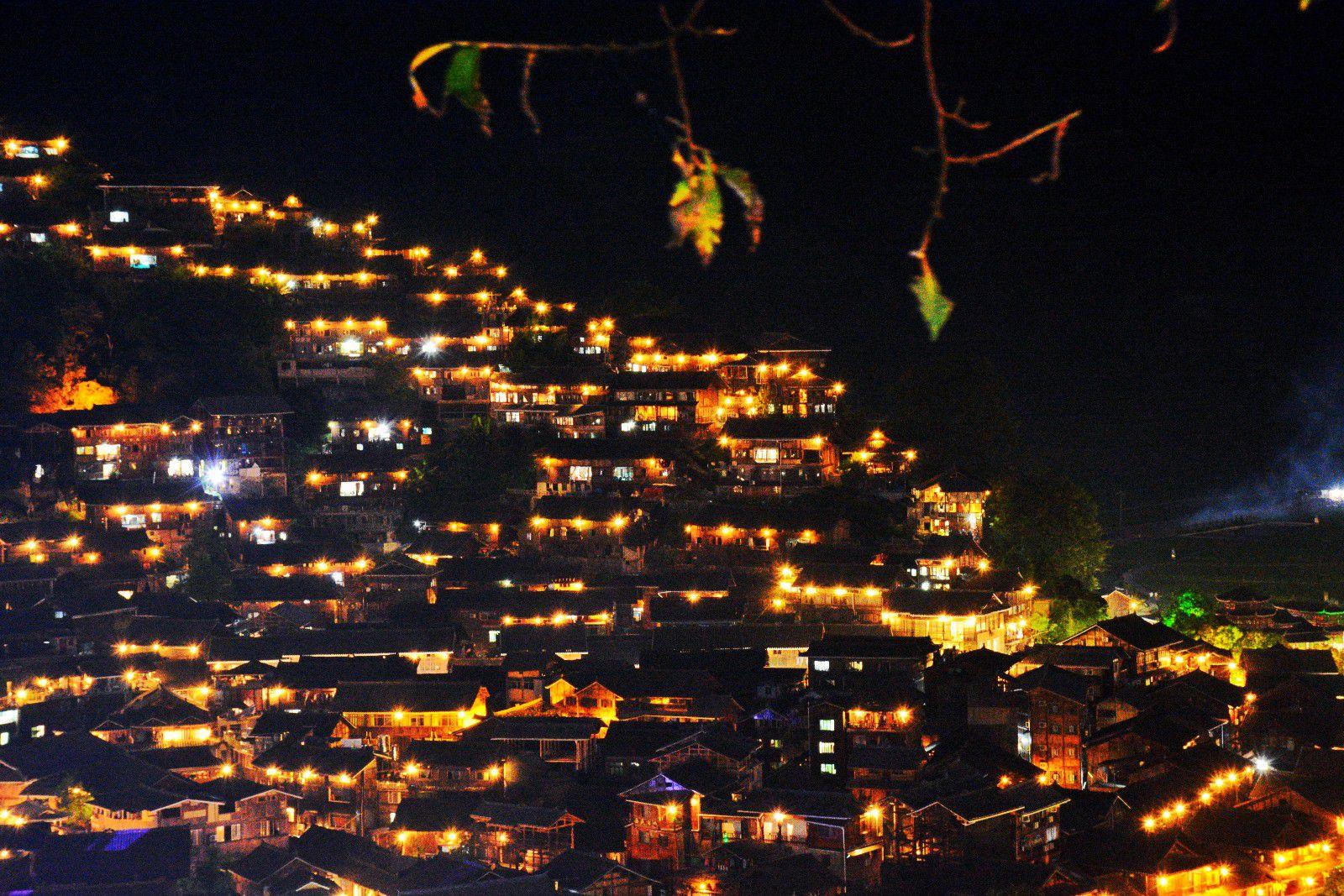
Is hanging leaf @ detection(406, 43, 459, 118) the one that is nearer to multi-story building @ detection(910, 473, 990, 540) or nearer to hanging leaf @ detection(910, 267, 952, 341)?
hanging leaf @ detection(910, 267, 952, 341)

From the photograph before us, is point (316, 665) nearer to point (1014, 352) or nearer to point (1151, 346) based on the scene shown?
point (1014, 352)

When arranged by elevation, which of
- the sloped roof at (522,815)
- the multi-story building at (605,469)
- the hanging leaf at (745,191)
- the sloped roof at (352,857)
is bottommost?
the sloped roof at (352,857)

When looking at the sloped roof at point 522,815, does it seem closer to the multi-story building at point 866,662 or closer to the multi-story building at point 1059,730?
the multi-story building at point 866,662

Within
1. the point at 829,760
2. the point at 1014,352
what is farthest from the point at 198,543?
the point at 1014,352

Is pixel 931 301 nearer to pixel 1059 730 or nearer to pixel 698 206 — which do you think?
pixel 698 206

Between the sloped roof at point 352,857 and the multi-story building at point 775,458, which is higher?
the multi-story building at point 775,458

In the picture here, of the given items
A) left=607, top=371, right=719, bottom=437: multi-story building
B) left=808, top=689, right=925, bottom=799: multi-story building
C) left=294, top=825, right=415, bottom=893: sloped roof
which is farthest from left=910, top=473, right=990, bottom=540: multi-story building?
left=294, top=825, right=415, bottom=893: sloped roof

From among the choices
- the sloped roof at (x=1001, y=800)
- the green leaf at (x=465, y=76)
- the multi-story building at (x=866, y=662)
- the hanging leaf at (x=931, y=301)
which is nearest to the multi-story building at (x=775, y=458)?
the multi-story building at (x=866, y=662)
